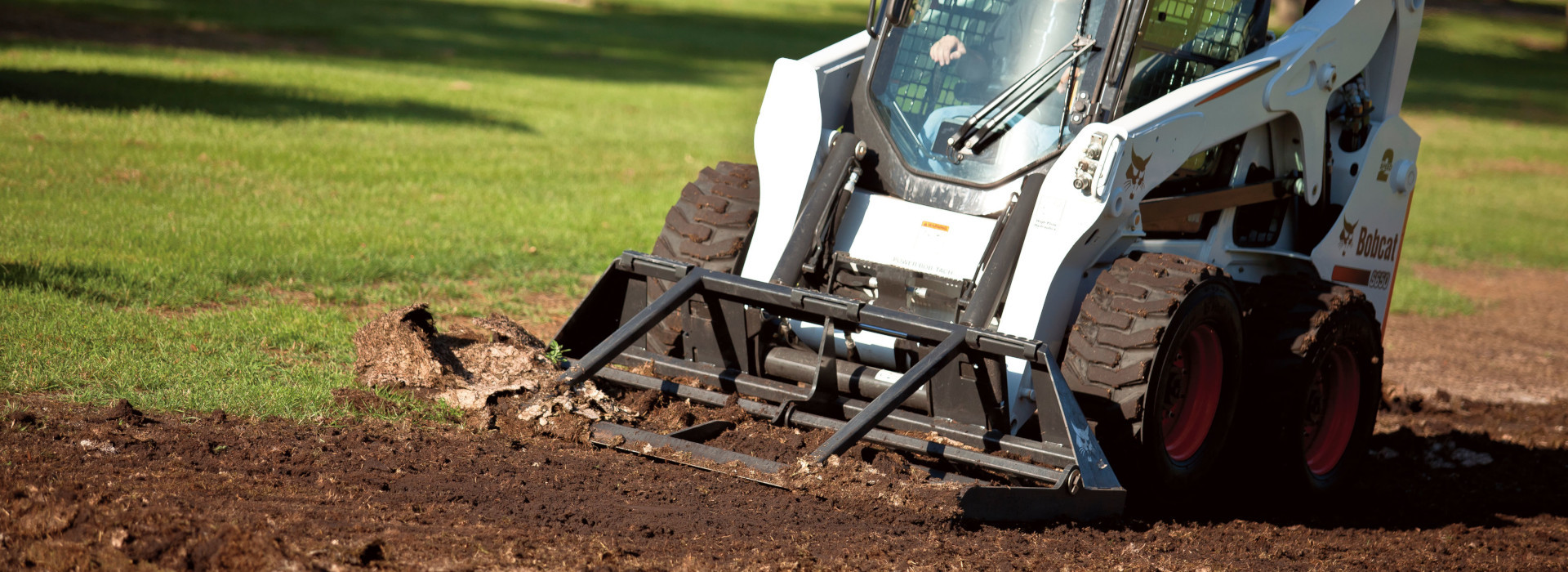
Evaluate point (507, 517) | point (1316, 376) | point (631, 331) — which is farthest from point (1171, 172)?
point (507, 517)

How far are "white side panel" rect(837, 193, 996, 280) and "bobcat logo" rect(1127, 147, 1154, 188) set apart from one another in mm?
621

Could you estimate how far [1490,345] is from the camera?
36.9ft

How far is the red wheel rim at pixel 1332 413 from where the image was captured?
6.84m

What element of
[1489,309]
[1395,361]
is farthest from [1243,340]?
[1489,309]

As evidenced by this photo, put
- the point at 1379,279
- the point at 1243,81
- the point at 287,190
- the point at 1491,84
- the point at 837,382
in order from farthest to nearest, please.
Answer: the point at 1491,84
the point at 287,190
the point at 1379,279
the point at 1243,81
the point at 837,382

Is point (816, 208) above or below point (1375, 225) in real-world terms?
below

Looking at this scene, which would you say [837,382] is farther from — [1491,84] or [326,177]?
[1491,84]

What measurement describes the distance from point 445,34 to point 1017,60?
2650 centimetres

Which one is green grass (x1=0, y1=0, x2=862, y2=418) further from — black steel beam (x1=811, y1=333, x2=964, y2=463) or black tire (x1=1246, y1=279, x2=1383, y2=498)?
black tire (x1=1246, y1=279, x2=1383, y2=498)

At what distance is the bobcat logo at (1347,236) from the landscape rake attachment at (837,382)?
239 centimetres

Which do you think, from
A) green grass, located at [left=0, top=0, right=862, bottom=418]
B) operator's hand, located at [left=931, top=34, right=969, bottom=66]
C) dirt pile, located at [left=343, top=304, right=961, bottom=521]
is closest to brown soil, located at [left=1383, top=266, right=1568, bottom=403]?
operator's hand, located at [left=931, top=34, right=969, bottom=66]

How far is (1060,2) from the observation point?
20.8 ft

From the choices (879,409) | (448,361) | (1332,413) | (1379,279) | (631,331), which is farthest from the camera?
(1379,279)

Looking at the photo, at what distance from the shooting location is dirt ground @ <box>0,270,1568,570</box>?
4176 mm
